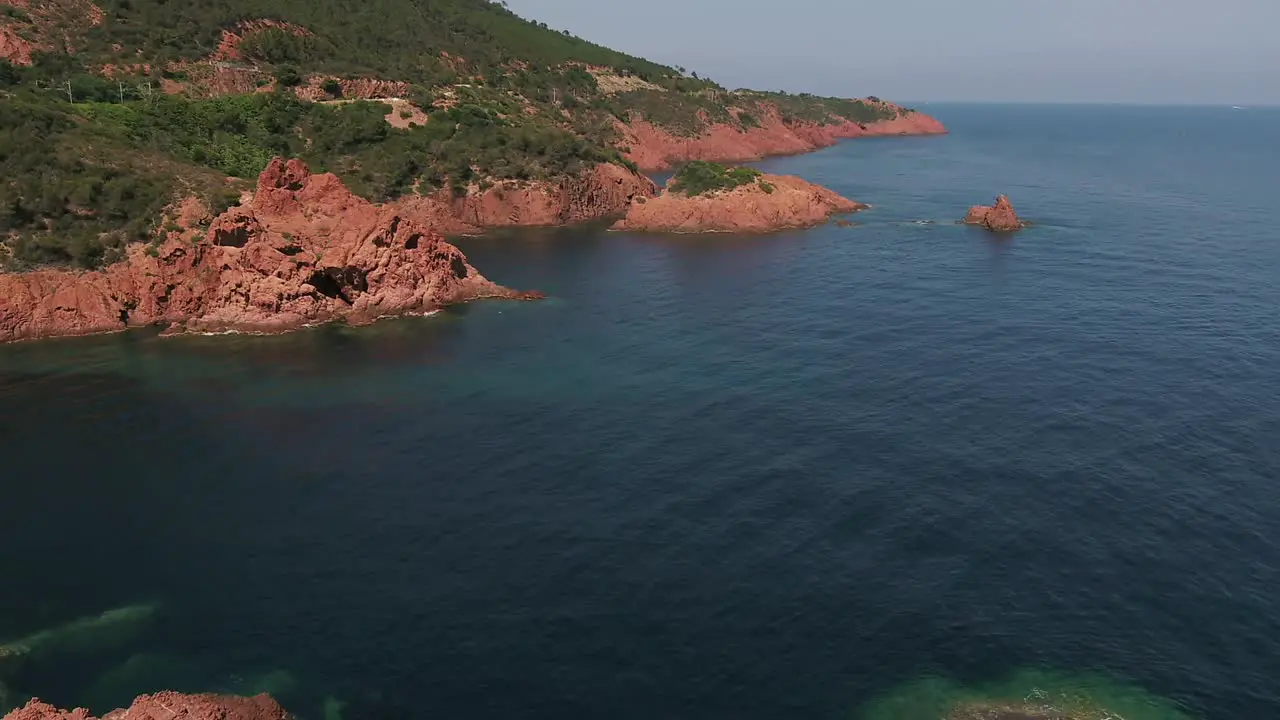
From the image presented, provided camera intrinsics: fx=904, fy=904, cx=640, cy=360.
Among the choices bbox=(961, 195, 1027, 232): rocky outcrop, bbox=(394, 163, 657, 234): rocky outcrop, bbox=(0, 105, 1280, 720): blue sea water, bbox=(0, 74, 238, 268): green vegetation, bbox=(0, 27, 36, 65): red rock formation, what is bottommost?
bbox=(0, 105, 1280, 720): blue sea water

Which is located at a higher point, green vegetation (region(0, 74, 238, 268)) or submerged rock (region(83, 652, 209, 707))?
green vegetation (region(0, 74, 238, 268))

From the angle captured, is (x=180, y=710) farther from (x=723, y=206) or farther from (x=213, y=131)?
(x=723, y=206)

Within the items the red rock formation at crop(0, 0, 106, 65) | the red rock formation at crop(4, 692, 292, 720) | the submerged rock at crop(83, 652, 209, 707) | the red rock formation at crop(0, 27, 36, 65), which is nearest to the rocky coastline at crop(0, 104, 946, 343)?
the submerged rock at crop(83, 652, 209, 707)

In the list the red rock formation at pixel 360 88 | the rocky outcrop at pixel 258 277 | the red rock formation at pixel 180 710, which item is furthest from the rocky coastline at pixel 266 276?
the red rock formation at pixel 360 88

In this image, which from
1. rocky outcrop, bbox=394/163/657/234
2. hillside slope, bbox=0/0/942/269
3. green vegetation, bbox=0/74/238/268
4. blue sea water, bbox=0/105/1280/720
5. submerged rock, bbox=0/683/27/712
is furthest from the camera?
rocky outcrop, bbox=394/163/657/234

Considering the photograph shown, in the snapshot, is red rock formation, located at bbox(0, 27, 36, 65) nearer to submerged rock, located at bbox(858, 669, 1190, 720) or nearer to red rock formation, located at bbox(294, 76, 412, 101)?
red rock formation, located at bbox(294, 76, 412, 101)

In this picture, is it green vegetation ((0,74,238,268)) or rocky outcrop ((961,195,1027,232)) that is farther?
rocky outcrop ((961,195,1027,232))

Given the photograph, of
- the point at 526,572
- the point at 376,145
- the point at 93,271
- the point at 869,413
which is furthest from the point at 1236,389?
the point at 376,145
